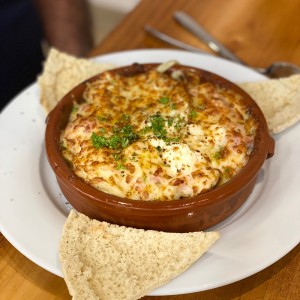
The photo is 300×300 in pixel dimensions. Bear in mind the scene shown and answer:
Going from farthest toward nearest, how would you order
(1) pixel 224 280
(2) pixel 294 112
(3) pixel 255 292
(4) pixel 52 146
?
(2) pixel 294 112 < (4) pixel 52 146 < (3) pixel 255 292 < (1) pixel 224 280

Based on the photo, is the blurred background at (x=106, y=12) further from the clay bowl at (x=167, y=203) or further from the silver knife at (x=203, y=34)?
the clay bowl at (x=167, y=203)

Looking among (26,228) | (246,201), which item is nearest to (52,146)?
(26,228)

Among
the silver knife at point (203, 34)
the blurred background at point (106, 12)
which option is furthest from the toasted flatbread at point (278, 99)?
the blurred background at point (106, 12)

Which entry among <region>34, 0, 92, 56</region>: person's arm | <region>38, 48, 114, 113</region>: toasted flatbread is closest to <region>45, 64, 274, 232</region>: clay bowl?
<region>38, 48, 114, 113</region>: toasted flatbread

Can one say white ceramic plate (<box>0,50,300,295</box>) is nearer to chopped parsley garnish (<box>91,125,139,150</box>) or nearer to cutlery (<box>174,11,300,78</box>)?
chopped parsley garnish (<box>91,125,139,150</box>)

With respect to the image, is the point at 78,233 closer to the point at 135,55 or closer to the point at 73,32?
the point at 135,55

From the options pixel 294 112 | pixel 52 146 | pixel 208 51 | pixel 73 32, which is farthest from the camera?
pixel 73 32

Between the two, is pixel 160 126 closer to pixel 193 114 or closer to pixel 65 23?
pixel 193 114
